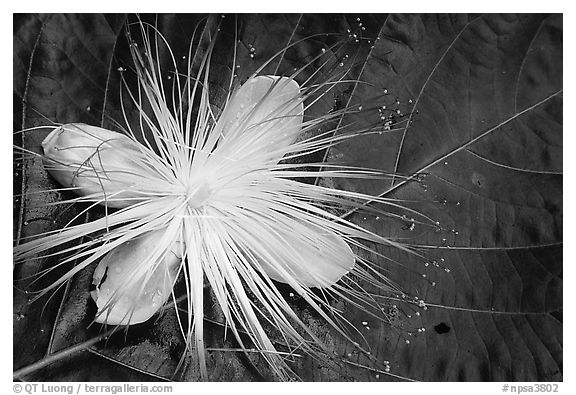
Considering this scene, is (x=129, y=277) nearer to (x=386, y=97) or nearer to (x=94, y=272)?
(x=94, y=272)

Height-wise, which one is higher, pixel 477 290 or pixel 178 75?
pixel 178 75

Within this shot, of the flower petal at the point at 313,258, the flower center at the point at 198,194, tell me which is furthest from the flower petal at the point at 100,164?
the flower petal at the point at 313,258

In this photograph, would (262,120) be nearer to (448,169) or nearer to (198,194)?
(198,194)

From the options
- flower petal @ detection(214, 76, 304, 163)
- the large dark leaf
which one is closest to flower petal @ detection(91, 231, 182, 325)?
the large dark leaf

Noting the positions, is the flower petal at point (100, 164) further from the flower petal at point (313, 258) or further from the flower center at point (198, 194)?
the flower petal at point (313, 258)

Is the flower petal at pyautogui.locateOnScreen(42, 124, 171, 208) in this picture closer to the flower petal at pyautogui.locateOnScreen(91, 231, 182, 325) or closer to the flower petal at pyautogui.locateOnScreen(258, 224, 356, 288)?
the flower petal at pyautogui.locateOnScreen(91, 231, 182, 325)

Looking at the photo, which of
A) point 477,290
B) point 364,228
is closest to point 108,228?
point 364,228
